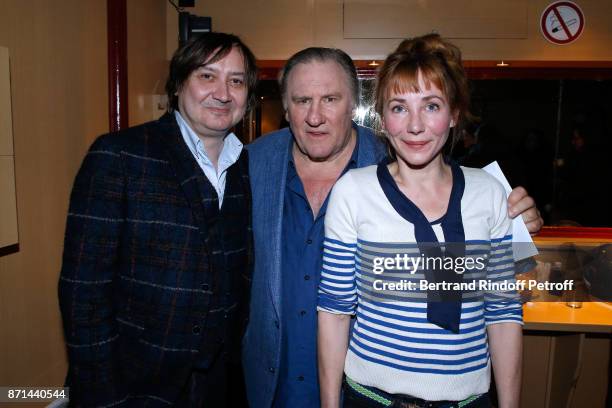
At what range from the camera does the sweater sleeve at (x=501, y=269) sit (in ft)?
4.17

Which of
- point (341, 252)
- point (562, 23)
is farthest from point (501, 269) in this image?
point (562, 23)

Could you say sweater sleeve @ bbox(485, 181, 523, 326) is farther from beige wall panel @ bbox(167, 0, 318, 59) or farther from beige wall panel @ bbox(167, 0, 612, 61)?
beige wall panel @ bbox(167, 0, 318, 59)

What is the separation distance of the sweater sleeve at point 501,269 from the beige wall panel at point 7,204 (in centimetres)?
187

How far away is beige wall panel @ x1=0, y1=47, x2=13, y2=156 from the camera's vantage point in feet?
6.36

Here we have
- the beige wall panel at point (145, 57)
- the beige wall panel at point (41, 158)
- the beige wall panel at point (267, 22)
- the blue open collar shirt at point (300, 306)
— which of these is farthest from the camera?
the beige wall panel at point (267, 22)

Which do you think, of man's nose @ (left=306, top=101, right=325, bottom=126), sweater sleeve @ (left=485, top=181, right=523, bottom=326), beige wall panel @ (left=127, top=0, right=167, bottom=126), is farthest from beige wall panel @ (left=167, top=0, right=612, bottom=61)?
sweater sleeve @ (left=485, top=181, right=523, bottom=326)

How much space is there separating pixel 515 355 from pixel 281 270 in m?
0.76

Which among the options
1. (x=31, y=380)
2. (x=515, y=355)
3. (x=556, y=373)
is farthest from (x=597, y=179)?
(x=31, y=380)

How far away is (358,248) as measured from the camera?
1.28 m

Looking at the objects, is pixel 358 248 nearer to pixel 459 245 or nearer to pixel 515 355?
pixel 459 245

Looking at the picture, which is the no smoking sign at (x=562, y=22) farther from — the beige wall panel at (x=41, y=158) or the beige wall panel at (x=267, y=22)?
the beige wall panel at (x=41, y=158)

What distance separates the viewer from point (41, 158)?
2330 millimetres

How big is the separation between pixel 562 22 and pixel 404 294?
144 inches

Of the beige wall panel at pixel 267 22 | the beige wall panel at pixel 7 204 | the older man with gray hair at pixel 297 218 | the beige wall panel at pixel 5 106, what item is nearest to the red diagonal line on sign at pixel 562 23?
the beige wall panel at pixel 267 22
